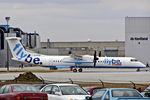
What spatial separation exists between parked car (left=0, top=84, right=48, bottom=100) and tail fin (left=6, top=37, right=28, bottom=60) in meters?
61.7

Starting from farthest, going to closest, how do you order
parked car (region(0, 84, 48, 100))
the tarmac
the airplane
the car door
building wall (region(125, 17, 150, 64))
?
1. building wall (region(125, 17, 150, 64))
2. the airplane
3. the tarmac
4. the car door
5. parked car (region(0, 84, 48, 100))

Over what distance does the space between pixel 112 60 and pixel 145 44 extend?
39.8 metres

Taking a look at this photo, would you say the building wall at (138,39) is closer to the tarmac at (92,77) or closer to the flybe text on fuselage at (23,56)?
the flybe text on fuselage at (23,56)

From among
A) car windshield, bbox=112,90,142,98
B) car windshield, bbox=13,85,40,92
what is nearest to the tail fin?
car windshield, bbox=13,85,40,92

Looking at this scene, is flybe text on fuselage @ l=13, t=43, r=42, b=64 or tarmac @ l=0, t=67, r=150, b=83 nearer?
tarmac @ l=0, t=67, r=150, b=83

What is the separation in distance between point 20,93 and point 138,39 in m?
102

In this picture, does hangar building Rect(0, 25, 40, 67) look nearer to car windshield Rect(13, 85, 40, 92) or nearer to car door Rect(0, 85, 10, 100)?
car door Rect(0, 85, 10, 100)

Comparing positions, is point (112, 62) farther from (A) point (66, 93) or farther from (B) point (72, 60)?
(A) point (66, 93)

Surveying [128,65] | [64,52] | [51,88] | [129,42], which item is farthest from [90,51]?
[51,88]

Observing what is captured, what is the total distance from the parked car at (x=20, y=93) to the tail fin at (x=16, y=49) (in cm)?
6165

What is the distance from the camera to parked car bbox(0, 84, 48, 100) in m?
18.5

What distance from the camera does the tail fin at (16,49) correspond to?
8216 cm

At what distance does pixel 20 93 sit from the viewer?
18.7 metres

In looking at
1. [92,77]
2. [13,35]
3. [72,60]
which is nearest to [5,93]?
[92,77]
